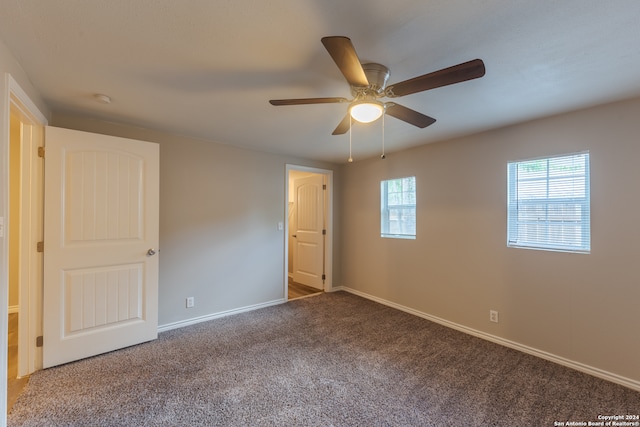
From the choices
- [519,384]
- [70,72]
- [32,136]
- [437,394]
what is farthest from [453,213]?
[32,136]

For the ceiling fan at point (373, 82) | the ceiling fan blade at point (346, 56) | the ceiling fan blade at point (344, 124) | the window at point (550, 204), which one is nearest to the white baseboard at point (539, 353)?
the window at point (550, 204)

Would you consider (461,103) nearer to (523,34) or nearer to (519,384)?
(523,34)

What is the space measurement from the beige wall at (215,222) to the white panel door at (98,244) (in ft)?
1.05

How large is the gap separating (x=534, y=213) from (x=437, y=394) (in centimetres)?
187

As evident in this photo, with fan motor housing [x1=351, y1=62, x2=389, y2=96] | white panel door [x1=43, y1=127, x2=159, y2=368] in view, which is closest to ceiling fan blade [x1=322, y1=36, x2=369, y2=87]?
fan motor housing [x1=351, y1=62, x2=389, y2=96]

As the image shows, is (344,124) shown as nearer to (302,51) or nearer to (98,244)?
(302,51)

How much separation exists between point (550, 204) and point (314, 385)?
258cm

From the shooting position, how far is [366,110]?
5.51ft

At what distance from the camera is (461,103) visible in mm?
2193

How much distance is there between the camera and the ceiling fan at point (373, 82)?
1221mm

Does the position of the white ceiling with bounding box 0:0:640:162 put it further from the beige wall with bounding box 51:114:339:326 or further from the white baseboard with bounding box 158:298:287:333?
the white baseboard with bounding box 158:298:287:333

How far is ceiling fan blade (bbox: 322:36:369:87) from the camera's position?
1.13 metres

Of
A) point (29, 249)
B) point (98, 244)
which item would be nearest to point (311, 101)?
point (98, 244)

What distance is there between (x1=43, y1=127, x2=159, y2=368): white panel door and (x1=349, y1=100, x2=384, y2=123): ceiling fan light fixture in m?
2.12
